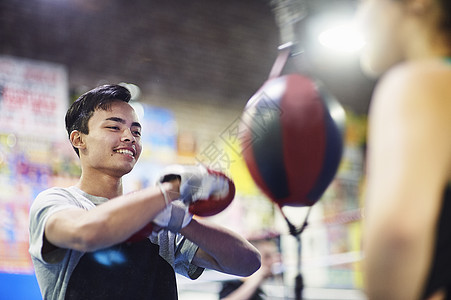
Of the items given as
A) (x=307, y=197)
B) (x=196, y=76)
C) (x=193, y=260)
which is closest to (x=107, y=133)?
(x=193, y=260)

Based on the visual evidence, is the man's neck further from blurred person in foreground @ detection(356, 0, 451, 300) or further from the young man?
blurred person in foreground @ detection(356, 0, 451, 300)

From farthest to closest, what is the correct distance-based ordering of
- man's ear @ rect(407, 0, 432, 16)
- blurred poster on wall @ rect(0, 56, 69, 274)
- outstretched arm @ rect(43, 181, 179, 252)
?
blurred poster on wall @ rect(0, 56, 69, 274)
outstretched arm @ rect(43, 181, 179, 252)
man's ear @ rect(407, 0, 432, 16)

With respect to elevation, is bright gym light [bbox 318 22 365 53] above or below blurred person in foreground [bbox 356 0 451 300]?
above

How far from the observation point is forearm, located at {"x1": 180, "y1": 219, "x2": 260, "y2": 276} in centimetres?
142

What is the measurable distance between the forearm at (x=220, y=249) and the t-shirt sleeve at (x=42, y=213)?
1.01 feet

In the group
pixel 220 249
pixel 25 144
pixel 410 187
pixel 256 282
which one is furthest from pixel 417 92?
pixel 25 144

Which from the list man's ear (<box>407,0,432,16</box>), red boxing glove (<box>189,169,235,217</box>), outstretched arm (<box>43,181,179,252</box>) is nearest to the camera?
man's ear (<box>407,0,432,16</box>)

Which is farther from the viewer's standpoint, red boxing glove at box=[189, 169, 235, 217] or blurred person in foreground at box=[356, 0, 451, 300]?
red boxing glove at box=[189, 169, 235, 217]

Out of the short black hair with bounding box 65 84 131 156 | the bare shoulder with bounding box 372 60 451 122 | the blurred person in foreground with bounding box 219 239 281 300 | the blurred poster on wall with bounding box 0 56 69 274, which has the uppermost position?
the bare shoulder with bounding box 372 60 451 122

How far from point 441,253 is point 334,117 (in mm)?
688

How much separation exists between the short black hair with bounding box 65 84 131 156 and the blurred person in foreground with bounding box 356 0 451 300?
0.93 metres

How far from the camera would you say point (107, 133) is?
1458 millimetres

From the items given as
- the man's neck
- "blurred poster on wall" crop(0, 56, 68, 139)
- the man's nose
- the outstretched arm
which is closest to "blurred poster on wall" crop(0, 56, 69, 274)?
"blurred poster on wall" crop(0, 56, 68, 139)

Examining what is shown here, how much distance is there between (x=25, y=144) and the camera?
3.56m
